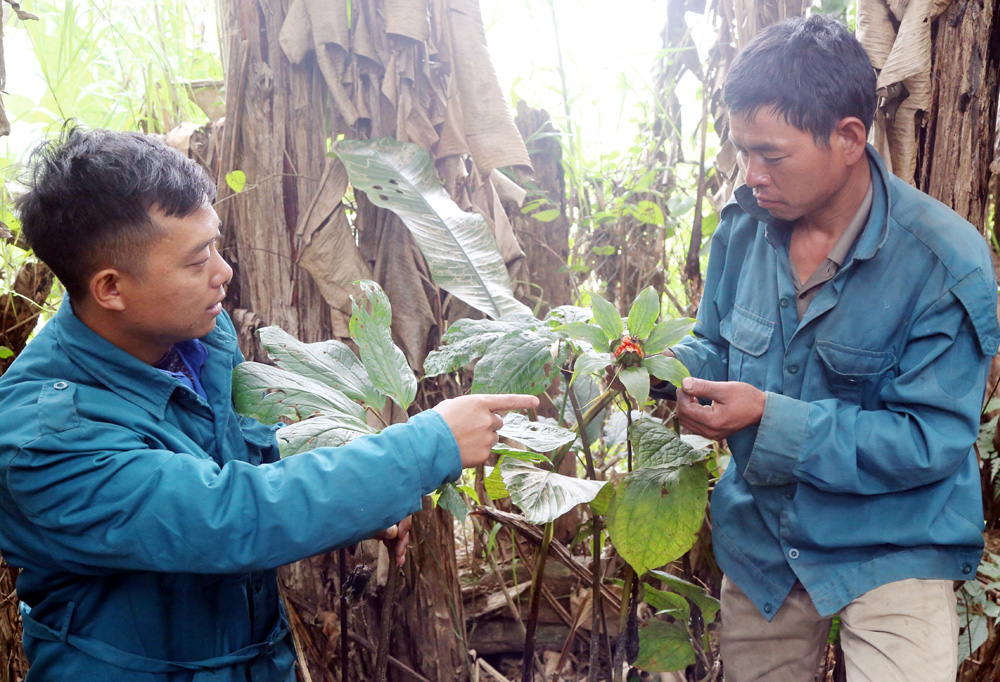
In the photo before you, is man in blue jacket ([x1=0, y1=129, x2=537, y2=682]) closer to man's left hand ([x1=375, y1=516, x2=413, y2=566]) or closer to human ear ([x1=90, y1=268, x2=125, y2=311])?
human ear ([x1=90, y1=268, x2=125, y2=311])

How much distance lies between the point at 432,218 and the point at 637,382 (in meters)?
0.83

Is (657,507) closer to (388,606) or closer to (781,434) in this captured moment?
(781,434)

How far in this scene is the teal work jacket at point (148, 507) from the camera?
112 cm

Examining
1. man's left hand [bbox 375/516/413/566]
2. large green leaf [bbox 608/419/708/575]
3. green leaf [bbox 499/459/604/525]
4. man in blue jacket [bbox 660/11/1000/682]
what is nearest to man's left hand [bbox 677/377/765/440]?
man in blue jacket [bbox 660/11/1000/682]

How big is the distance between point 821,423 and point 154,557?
116 cm

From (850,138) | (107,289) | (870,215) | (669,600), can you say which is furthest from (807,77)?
(107,289)

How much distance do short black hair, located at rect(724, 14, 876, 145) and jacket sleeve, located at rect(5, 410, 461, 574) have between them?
97 centimetres

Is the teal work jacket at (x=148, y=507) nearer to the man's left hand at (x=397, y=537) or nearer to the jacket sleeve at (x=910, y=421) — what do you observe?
the man's left hand at (x=397, y=537)

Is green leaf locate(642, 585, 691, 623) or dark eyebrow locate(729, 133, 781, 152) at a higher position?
dark eyebrow locate(729, 133, 781, 152)

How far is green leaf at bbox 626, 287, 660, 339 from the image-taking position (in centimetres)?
147

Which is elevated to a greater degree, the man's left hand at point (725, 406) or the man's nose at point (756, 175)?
the man's nose at point (756, 175)

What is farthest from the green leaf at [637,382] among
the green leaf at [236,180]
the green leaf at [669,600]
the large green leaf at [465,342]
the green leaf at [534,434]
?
the green leaf at [236,180]

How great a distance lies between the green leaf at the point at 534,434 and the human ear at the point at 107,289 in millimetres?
708

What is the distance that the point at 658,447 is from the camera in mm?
1547
